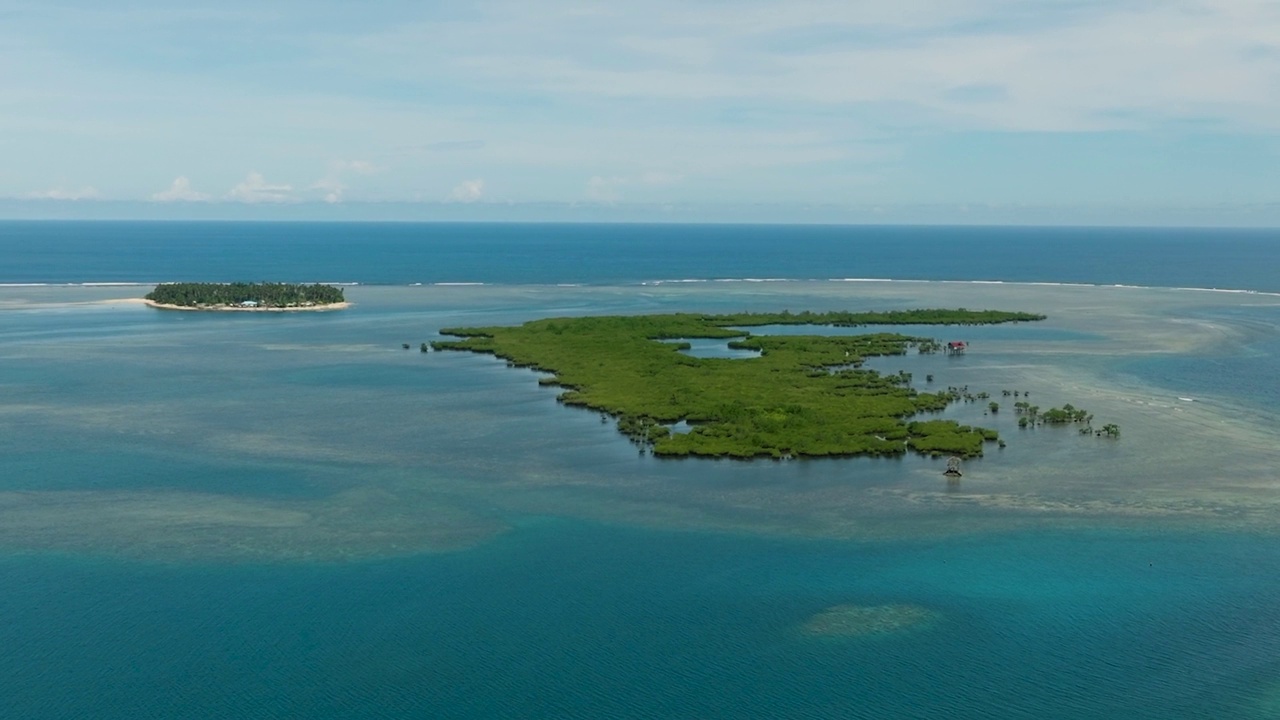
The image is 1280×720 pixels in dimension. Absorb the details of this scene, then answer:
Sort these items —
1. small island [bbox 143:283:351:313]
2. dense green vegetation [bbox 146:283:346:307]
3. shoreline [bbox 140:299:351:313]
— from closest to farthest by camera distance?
shoreline [bbox 140:299:351:313]
small island [bbox 143:283:351:313]
dense green vegetation [bbox 146:283:346:307]

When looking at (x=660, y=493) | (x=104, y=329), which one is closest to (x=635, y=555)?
(x=660, y=493)

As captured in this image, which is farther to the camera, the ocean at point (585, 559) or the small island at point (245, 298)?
the small island at point (245, 298)

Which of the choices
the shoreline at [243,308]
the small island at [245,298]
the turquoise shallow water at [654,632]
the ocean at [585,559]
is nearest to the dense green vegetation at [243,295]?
the small island at [245,298]

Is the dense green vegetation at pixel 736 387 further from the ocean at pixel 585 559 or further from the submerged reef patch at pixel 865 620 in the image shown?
the submerged reef patch at pixel 865 620

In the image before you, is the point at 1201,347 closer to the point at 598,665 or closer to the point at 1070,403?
the point at 1070,403

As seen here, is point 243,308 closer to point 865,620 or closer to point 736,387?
point 736,387

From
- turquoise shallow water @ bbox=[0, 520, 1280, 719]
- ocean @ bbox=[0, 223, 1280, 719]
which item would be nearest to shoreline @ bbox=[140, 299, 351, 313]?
ocean @ bbox=[0, 223, 1280, 719]

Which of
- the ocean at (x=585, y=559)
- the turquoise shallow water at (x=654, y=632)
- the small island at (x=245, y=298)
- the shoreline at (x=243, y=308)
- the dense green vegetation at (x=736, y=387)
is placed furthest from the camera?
the small island at (x=245, y=298)

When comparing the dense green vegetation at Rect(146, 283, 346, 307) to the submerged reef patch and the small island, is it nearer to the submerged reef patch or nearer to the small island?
the small island
